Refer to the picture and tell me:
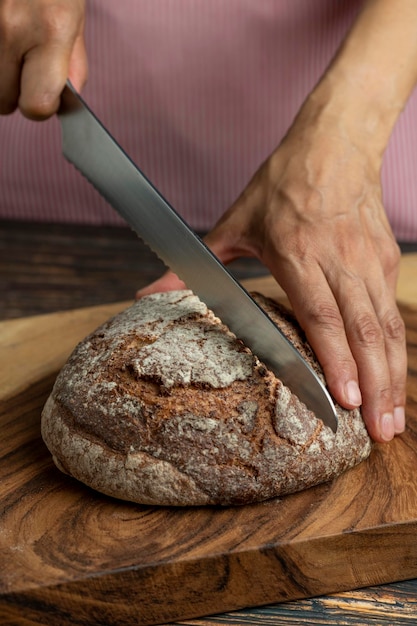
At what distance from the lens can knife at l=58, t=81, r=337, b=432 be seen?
1275 millimetres

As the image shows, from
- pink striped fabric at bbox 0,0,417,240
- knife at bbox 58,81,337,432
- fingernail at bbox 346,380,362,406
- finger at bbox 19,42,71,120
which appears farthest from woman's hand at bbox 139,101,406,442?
pink striped fabric at bbox 0,0,417,240

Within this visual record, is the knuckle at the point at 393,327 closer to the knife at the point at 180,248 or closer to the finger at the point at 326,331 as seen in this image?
the finger at the point at 326,331

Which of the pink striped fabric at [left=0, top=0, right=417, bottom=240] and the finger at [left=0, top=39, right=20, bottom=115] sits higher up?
the finger at [left=0, top=39, right=20, bottom=115]

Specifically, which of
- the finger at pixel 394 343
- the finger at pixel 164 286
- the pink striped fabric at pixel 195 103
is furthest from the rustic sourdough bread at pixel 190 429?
the pink striped fabric at pixel 195 103

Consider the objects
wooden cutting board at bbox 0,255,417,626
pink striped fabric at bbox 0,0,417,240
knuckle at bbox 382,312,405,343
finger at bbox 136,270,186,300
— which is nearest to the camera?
wooden cutting board at bbox 0,255,417,626

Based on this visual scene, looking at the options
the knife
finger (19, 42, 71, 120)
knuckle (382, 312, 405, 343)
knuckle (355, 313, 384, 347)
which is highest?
finger (19, 42, 71, 120)

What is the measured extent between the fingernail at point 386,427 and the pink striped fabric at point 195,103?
110 cm

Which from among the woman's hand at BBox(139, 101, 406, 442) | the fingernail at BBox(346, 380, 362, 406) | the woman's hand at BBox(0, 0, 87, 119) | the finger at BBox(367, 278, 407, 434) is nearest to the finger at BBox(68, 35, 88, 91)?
the woman's hand at BBox(0, 0, 87, 119)

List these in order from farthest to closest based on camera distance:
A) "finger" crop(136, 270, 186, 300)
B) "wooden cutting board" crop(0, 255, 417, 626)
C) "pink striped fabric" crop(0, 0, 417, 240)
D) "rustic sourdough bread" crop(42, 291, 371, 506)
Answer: "pink striped fabric" crop(0, 0, 417, 240), "finger" crop(136, 270, 186, 300), "rustic sourdough bread" crop(42, 291, 371, 506), "wooden cutting board" crop(0, 255, 417, 626)

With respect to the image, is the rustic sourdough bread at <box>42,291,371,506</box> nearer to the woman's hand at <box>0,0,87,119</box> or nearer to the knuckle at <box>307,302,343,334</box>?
the knuckle at <box>307,302,343,334</box>

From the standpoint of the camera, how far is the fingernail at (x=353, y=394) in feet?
4.38

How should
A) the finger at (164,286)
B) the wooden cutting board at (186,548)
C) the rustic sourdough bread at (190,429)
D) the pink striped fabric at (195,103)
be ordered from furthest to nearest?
the pink striped fabric at (195,103)
the finger at (164,286)
the rustic sourdough bread at (190,429)
the wooden cutting board at (186,548)

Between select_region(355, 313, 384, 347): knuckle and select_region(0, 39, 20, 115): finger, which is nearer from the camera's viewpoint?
select_region(355, 313, 384, 347): knuckle

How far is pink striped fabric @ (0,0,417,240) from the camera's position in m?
2.17
